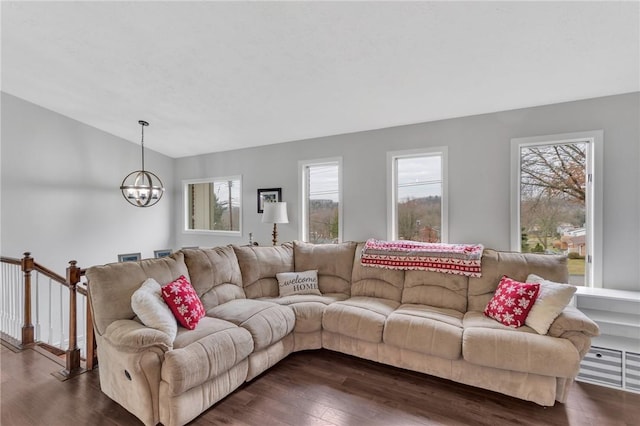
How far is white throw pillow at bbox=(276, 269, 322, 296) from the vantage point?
10.9ft

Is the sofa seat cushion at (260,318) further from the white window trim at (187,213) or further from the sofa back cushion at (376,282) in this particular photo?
the white window trim at (187,213)

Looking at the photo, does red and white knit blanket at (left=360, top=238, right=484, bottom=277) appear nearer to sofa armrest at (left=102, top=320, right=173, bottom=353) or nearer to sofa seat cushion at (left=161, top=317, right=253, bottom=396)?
sofa seat cushion at (left=161, top=317, right=253, bottom=396)

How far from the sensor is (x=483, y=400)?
7.21ft

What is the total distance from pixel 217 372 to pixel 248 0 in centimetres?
256

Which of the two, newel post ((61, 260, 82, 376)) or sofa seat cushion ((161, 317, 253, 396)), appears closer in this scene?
sofa seat cushion ((161, 317, 253, 396))

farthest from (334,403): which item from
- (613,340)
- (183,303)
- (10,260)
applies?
(10,260)

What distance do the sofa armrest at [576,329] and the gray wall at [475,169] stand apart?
1.16 metres

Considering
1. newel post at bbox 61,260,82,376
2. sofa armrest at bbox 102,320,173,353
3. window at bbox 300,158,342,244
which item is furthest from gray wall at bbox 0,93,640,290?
sofa armrest at bbox 102,320,173,353

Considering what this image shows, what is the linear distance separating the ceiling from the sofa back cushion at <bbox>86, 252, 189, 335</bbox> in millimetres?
1944

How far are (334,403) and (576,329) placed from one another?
70.3 inches

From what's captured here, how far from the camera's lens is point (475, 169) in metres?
3.39

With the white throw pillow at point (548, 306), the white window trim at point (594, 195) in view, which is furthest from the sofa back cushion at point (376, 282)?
the white window trim at point (594, 195)

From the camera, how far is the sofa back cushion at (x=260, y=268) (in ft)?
10.7

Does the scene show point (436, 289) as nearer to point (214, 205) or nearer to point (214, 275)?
point (214, 275)
